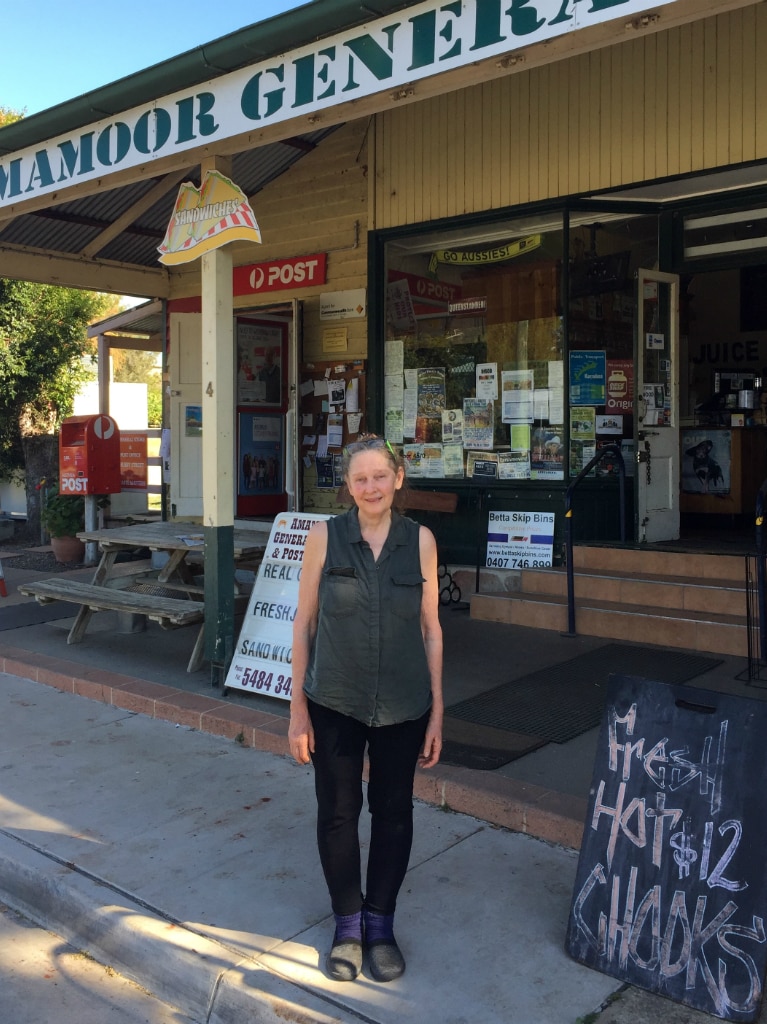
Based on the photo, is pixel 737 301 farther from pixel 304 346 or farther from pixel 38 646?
pixel 38 646

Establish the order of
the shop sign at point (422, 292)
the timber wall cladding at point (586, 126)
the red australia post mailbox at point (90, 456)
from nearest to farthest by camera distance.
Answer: the timber wall cladding at point (586, 126), the shop sign at point (422, 292), the red australia post mailbox at point (90, 456)

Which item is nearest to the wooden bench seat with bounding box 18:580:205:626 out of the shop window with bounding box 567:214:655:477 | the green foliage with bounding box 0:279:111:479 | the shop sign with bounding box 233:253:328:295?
the shop window with bounding box 567:214:655:477

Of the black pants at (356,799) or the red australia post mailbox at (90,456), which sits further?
the red australia post mailbox at (90,456)

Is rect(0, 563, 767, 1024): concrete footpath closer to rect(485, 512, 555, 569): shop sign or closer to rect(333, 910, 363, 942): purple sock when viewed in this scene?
rect(333, 910, 363, 942): purple sock

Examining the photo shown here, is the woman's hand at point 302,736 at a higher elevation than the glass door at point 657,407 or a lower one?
lower

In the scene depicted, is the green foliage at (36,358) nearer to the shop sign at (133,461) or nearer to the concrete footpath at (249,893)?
the shop sign at (133,461)

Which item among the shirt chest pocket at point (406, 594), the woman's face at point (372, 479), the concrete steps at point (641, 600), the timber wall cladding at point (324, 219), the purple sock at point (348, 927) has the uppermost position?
the timber wall cladding at point (324, 219)

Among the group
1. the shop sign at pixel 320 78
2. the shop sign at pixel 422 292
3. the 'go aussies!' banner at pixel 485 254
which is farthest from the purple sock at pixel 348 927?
the shop sign at pixel 422 292

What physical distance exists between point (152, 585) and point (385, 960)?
5.04m

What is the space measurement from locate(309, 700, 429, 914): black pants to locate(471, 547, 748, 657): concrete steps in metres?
3.86

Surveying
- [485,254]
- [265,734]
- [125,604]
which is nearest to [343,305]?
[485,254]

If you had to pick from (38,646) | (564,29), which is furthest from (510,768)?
(38,646)

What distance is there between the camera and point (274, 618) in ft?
19.2

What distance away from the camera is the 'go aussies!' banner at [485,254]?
27.2 feet
